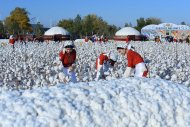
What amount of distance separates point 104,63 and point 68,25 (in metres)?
89.4

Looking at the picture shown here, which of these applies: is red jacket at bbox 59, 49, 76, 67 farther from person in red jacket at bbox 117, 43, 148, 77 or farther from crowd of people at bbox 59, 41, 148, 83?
person in red jacket at bbox 117, 43, 148, 77

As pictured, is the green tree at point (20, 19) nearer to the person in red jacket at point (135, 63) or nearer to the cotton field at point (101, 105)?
the person in red jacket at point (135, 63)

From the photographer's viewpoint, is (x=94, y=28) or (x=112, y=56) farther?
(x=94, y=28)

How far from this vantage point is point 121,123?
5.07 metres

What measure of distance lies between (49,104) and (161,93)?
138cm

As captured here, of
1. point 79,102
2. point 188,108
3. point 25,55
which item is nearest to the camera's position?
point 79,102

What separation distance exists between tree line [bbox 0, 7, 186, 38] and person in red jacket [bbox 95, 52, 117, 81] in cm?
6928

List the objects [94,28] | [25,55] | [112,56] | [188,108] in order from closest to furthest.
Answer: [188,108], [112,56], [25,55], [94,28]

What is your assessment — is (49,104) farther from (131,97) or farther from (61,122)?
(131,97)

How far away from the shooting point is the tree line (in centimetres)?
9119

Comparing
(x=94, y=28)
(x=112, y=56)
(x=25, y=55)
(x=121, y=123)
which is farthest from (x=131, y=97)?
(x=94, y=28)

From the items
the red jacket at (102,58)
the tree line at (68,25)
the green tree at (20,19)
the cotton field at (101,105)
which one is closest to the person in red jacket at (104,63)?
the red jacket at (102,58)

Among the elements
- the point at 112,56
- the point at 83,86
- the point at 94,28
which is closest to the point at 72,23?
the point at 94,28

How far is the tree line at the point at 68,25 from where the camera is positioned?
9119cm
